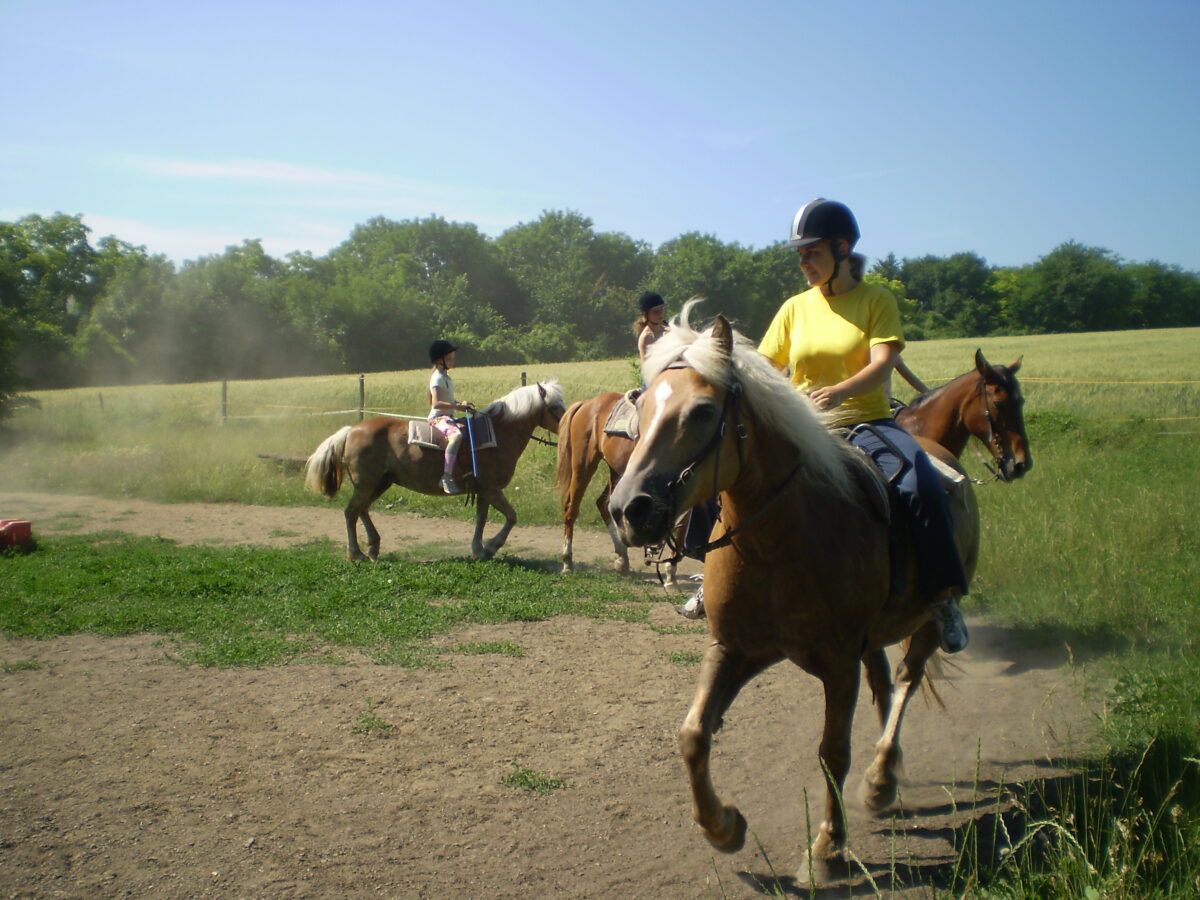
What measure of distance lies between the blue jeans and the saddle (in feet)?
23.1

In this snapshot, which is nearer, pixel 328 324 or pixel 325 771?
pixel 325 771

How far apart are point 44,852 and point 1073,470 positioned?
11.8m

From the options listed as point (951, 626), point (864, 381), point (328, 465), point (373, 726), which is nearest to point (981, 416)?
point (951, 626)

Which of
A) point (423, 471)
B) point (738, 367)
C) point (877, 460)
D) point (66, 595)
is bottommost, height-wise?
point (66, 595)

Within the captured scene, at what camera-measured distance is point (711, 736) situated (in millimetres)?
3254

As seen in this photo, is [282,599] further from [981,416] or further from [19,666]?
[981,416]

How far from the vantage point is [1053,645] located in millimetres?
6320

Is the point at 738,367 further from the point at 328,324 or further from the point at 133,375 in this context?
the point at 328,324

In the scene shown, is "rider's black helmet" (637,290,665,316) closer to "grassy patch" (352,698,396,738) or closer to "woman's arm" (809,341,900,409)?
"grassy patch" (352,698,396,738)

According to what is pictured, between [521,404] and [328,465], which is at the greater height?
[521,404]

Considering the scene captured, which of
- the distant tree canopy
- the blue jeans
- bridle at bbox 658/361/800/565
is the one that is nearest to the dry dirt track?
the blue jeans

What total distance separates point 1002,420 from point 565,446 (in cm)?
481

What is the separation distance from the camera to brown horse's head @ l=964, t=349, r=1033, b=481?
6.93 m

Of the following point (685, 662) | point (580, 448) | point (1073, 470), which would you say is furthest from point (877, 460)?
point (1073, 470)
